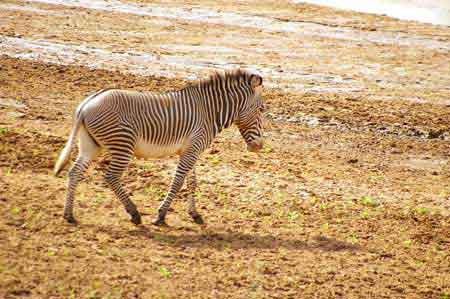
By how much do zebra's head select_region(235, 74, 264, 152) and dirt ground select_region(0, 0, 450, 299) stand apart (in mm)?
1010

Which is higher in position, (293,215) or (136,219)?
(136,219)

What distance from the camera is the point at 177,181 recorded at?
11133 millimetres

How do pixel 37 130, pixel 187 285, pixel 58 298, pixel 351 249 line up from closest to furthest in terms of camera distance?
pixel 58 298
pixel 187 285
pixel 351 249
pixel 37 130

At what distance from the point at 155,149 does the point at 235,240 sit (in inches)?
63.8

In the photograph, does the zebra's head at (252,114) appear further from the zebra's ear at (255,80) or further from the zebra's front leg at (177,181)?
the zebra's front leg at (177,181)

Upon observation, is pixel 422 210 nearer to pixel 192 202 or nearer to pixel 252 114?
pixel 252 114

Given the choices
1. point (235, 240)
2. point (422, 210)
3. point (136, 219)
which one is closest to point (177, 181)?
point (136, 219)

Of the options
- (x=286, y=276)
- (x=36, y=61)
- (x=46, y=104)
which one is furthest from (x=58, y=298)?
(x=36, y=61)

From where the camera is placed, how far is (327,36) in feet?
79.9

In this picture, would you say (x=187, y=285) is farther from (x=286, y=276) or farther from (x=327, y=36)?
(x=327, y=36)

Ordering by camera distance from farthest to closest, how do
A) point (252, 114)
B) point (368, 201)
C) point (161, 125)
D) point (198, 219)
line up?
point (368, 201)
point (252, 114)
point (198, 219)
point (161, 125)

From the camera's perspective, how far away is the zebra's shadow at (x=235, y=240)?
34.8 feet

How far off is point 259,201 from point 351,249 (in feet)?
6.25

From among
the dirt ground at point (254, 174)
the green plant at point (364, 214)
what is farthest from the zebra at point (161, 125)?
the green plant at point (364, 214)
